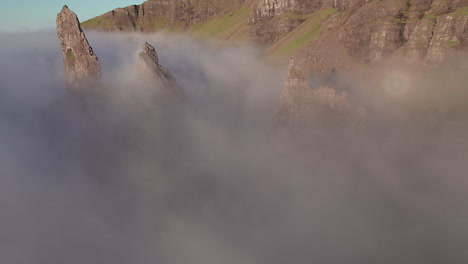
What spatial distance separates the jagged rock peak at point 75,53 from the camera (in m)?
72.4

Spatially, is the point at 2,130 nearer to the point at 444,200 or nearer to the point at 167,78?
the point at 167,78

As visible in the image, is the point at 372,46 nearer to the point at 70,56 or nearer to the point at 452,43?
the point at 452,43

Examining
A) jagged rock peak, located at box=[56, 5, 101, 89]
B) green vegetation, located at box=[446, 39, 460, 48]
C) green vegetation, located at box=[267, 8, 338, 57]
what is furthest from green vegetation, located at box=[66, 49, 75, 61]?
green vegetation, located at box=[446, 39, 460, 48]

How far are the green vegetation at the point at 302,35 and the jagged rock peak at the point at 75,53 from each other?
85528mm

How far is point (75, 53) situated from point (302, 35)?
101879 millimetres

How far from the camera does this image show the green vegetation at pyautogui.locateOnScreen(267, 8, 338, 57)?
5097 inches

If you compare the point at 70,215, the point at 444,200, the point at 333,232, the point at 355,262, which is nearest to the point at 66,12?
the point at 70,215

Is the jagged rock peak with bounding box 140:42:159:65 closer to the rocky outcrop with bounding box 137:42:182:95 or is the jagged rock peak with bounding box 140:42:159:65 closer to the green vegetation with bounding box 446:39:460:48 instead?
the rocky outcrop with bounding box 137:42:182:95

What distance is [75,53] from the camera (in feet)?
244

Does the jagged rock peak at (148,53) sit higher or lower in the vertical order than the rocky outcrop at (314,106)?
higher

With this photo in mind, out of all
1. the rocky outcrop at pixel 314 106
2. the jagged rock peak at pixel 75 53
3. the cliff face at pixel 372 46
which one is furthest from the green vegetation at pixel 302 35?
the jagged rock peak at pixel 75 53

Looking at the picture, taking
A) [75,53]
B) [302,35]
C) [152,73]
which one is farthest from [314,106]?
[302,35]

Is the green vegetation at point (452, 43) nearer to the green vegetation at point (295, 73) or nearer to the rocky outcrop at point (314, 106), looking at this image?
the rocky outcrop at point (314, 106)

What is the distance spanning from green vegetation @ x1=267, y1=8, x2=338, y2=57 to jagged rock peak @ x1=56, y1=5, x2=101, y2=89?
85528mm
